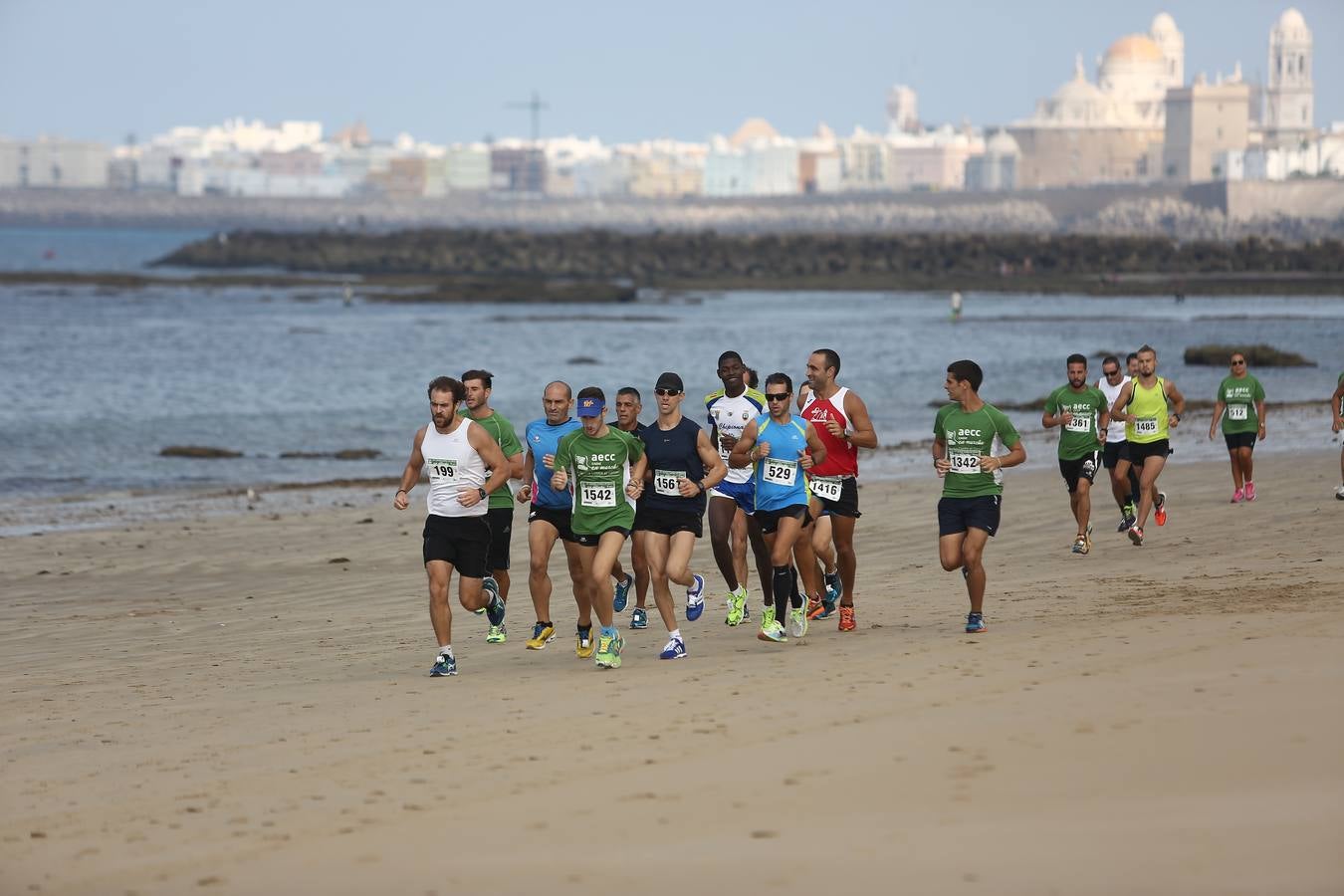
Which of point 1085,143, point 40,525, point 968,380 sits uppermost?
point 1085,143

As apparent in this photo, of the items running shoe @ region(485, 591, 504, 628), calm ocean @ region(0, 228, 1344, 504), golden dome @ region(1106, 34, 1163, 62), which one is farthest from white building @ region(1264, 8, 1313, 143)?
running shoe @ region(485, 591, 504, 628)

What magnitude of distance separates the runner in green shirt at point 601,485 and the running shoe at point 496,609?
0.91m

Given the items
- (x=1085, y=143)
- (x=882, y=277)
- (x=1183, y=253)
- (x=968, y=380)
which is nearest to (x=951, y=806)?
(x=968, y=380)

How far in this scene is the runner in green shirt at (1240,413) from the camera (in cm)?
1547

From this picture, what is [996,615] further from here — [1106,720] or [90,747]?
[90,747]

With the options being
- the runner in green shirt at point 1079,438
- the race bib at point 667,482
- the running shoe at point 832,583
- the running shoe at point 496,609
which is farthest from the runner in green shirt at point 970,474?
the runner in green shirt at point 1079,438

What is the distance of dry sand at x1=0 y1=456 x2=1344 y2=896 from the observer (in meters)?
6.02

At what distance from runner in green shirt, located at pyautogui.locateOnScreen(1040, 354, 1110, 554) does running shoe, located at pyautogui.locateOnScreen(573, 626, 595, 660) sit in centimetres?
500

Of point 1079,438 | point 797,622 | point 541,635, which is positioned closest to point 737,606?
point 797,622

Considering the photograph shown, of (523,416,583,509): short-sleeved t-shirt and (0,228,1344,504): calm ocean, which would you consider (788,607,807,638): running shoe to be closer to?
(523,416,583,509): short-sleeved t-shirt

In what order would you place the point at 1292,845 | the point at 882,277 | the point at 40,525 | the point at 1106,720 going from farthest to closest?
the point at 882,277 → the point at 40,525 → the point at 1106,720 → the point at 1292,845

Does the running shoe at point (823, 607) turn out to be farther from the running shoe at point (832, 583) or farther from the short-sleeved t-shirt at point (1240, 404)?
the short-sleeved t-shirt at point (1240, 404)

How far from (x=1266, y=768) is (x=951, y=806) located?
4.04 feet

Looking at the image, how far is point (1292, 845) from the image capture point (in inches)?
234
